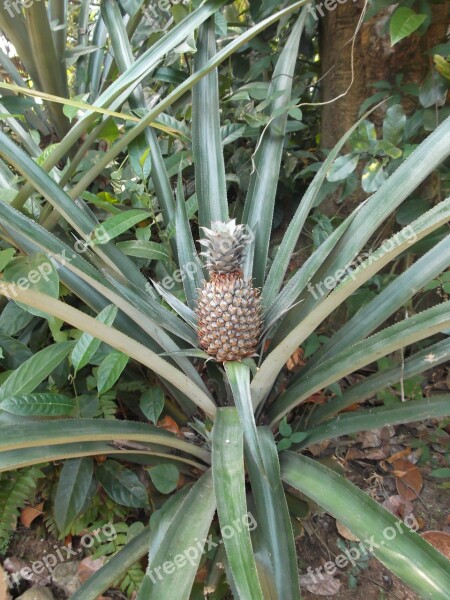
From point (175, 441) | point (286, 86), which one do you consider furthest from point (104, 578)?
point (286, 86)

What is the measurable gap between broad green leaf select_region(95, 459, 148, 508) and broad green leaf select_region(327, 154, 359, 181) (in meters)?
0.88

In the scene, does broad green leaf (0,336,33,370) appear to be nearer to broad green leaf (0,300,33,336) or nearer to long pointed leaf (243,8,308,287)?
broad green leaf (0,300,33,336)

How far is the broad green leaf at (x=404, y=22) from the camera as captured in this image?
99 centimetres

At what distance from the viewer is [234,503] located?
62 centimetres

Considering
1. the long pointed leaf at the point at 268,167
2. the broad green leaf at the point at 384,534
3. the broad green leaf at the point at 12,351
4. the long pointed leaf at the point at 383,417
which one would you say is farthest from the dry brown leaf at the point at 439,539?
the broad green leaf at the point at 12,351

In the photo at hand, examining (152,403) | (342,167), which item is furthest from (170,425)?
(342,167)

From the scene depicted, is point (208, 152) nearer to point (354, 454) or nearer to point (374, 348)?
point (374, 348)

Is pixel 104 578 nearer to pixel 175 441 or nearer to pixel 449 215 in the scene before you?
pixel 175 441

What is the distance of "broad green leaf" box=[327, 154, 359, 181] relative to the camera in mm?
1114

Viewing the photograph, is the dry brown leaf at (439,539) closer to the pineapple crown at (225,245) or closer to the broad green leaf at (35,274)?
Result: the pineapple crown at (225,245)

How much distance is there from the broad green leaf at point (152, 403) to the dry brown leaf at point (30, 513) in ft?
1.26

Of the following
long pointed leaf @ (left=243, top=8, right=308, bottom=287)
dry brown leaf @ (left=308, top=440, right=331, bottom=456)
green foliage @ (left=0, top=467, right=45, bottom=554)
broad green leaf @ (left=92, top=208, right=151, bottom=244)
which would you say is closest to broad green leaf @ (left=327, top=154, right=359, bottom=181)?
long pointed leaf @ (left=243, top=8, right=308, bottom=287)

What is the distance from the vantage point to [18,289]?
49 cm

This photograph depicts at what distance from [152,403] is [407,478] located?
0.76 m
